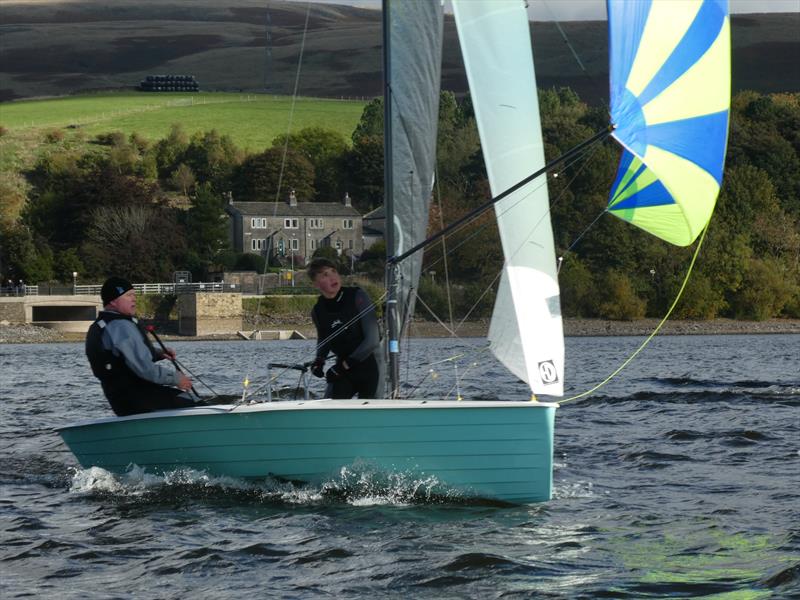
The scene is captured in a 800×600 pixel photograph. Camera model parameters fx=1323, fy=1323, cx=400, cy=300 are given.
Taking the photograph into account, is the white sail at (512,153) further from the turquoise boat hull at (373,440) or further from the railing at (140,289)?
the railing at (140,289)

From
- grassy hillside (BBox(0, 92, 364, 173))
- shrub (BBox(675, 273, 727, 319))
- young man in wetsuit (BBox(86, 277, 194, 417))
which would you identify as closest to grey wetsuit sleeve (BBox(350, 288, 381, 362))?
young man in wetsuit (BBox(86, 277, 194, 417))

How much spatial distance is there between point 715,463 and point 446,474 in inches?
180

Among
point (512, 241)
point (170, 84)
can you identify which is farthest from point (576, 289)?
point (170, 84)

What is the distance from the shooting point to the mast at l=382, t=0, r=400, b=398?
1172cm

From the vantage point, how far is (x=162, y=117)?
148125 millimetres

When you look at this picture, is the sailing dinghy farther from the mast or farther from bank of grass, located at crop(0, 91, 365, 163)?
bank of grass, located at crop(0, 91, 365, 163)

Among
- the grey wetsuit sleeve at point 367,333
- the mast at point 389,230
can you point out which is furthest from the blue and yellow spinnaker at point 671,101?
the grey wetsuit sleeve at point 367,333

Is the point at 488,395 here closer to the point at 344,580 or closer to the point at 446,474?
the point at 446,474

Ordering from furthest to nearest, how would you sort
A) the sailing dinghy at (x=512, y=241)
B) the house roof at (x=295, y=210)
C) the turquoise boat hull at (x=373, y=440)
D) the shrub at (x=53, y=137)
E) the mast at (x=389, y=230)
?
the shrub at (x=53, y=137)
the house roof at (x=295, y=210)
the mast at (x=389, y=230)
the sailing dinghy at (x=512, y=241)
the turquoise boat hull at (x=373, y=440)

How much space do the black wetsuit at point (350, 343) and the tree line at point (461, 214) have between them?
1837 inches

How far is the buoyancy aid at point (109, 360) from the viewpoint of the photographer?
11.6 m

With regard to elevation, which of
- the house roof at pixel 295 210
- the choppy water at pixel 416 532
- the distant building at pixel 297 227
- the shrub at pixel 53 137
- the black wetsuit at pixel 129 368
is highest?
the shrub at pixel 53 137

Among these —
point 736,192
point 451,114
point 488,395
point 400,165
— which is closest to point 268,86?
point 451,114

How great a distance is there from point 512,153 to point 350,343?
7.14 feet
